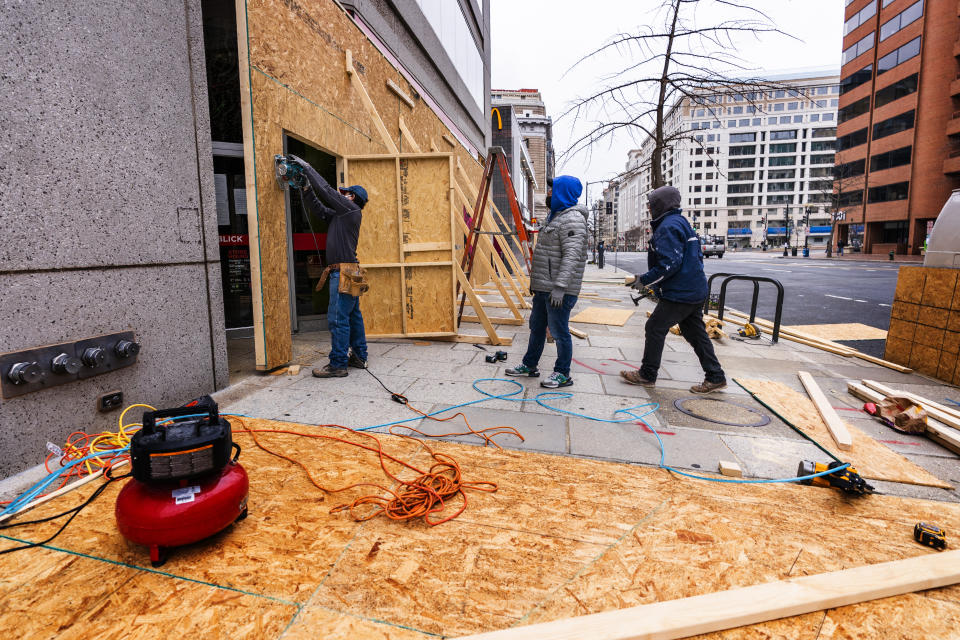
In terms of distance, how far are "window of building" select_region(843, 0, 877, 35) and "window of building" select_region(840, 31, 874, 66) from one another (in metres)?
1.63

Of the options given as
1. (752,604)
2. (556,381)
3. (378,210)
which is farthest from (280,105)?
(752,604)

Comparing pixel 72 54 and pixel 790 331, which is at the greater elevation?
pixel 72 54

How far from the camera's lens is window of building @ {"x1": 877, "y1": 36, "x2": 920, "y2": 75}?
37.3m

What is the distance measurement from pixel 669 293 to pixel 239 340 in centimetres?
599

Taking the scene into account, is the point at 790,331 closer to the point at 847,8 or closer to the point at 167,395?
the point at 167,395

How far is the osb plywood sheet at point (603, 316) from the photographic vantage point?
920 cm

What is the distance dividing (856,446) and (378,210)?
581 cm

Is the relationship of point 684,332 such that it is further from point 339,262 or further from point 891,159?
point 891,159

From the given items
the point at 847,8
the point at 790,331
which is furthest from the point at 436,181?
the point at 847,8

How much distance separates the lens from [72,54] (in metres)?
2.88

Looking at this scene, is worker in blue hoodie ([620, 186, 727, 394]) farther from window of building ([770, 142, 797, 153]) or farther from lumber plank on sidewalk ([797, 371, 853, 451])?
window of building ([770, 142, 797, 153])

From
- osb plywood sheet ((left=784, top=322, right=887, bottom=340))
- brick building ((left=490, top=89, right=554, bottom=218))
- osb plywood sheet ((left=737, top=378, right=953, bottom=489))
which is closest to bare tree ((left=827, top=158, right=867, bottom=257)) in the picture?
brick building ((left=490, top=89, right=554, bottom=218))

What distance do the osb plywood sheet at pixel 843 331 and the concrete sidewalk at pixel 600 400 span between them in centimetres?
151

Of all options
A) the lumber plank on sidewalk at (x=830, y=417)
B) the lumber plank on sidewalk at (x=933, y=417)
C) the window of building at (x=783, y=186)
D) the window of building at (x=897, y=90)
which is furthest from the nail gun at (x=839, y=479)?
the window of building at (x=783, y=186)
